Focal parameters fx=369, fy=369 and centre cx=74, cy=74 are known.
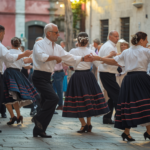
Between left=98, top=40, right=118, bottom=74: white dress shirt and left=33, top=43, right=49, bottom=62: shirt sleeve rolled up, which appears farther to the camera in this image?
left=98, top=40, right=118, bottom=74: white dress shirt

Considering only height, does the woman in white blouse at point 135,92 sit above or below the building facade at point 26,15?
below

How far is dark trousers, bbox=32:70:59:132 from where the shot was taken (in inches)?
248

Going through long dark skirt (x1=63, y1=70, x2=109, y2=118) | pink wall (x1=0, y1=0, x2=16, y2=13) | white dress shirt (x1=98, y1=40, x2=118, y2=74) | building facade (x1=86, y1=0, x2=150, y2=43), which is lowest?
long dark skirt (x1=63, y1=70, x2=109, y2=118)

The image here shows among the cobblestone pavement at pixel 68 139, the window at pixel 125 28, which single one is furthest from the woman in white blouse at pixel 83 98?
the window at pixel 125 28

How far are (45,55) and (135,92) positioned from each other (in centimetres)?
160

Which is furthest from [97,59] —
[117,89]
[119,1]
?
[119,1]

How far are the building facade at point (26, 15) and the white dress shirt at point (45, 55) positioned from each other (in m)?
21.2

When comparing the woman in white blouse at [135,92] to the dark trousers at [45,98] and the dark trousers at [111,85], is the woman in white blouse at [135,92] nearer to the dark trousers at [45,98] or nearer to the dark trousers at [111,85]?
the dark trousers at [45,98]

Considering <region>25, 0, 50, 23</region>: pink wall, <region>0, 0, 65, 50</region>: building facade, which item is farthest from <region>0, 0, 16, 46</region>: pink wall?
<region>25, 0, 50, 23</region>: pink wall

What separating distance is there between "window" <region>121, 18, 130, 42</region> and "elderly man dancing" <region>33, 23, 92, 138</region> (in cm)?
1274

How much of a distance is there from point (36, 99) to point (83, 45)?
6.19 ft

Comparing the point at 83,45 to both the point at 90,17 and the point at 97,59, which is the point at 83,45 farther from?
the point at 90,17

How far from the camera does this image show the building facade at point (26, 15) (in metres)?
27.8

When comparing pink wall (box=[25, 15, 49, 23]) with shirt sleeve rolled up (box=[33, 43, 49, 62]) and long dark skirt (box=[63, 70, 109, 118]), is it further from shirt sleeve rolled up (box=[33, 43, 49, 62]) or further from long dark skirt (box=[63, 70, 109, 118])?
shirt sleeve rolled up (box=[33, 43, 49, 62])
